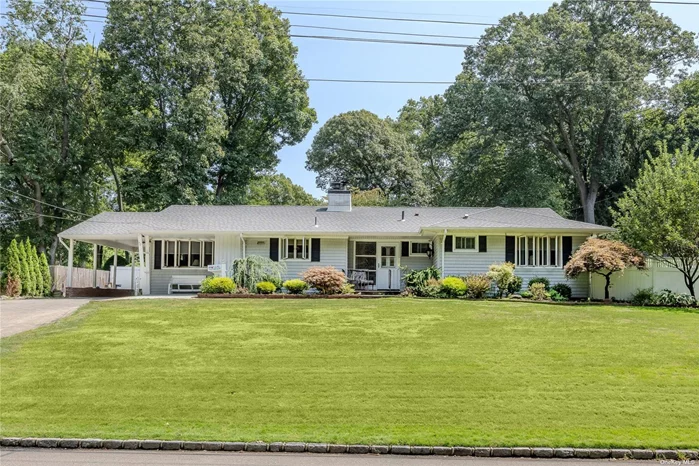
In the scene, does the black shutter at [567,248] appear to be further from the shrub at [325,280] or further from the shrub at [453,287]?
the shrub at [325,280]

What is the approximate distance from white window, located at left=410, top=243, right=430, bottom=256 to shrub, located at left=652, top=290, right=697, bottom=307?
8.79 m

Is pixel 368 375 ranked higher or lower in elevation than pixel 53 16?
lower

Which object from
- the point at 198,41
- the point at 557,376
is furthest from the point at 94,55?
the point at 557,376

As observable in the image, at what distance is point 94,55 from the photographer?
35938 mm

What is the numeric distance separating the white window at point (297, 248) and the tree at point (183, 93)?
11095mm

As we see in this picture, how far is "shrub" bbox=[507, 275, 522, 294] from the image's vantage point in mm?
20250

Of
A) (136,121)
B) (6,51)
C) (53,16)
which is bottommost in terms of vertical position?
(136,121)

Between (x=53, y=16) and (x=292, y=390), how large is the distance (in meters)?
33.2

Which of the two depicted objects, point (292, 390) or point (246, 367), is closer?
point (292, 390)

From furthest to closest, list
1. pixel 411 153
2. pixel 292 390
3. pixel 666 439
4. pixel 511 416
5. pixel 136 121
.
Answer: pixel 411 153 → pixel 136 121 → pixel 292 390 → pixel 511 416 → pixel 666 439

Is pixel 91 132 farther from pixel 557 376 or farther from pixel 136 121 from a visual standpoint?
pixel 557 376

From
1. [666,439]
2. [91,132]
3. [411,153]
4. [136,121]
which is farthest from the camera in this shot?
[411,153]

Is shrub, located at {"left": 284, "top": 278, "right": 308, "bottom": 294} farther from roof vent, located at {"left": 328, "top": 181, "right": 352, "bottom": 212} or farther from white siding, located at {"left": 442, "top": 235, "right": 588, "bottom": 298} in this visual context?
roof vent, located at {"left": 328, "top": 181, "right": 352, "bottom": 212}

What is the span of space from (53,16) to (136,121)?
9041 mm
